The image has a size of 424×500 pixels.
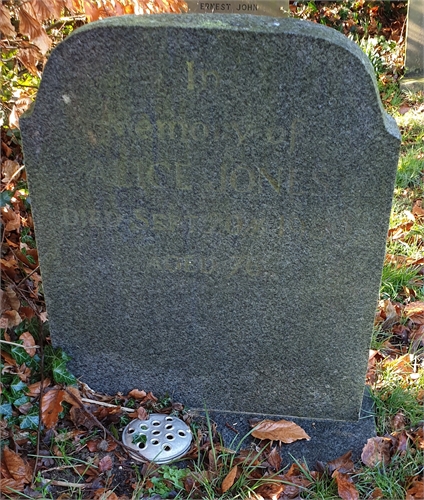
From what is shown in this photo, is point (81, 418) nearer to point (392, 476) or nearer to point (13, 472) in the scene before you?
point (13, 472)

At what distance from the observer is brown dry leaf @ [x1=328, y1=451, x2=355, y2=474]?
2222 millimetres

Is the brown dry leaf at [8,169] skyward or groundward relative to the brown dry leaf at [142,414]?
skyward

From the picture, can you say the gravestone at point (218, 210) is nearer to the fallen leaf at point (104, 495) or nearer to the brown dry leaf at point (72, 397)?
the brown dry leaf at point (72, 397)

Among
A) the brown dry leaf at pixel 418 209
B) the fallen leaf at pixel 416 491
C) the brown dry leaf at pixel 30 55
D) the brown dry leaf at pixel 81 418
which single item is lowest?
the fallen leaf at pixel 416 491

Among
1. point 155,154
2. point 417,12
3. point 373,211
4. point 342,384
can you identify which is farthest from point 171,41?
point 417,12

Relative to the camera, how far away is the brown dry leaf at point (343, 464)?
2.22m

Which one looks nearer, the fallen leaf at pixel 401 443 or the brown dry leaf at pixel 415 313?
the fallen leaf at pixel 401 443

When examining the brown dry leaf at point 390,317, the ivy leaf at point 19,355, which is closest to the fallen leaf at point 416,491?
the brown dry leaf at point 390,317

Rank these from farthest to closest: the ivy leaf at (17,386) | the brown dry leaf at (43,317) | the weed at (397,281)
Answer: the weed at (397,281) < the brown dry leaf at (43,317) < the ivy leaf at (17,386)

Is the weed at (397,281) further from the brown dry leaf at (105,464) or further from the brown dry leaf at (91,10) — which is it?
the brown dry leaf at (91,10)

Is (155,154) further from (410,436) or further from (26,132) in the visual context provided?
(410,436)

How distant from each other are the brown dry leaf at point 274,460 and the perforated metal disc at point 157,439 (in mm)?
332

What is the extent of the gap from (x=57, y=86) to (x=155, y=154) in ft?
1.34

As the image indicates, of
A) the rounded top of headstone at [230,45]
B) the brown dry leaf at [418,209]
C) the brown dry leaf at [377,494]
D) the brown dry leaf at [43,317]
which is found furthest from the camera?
the brown dry leaf at [418,209]
